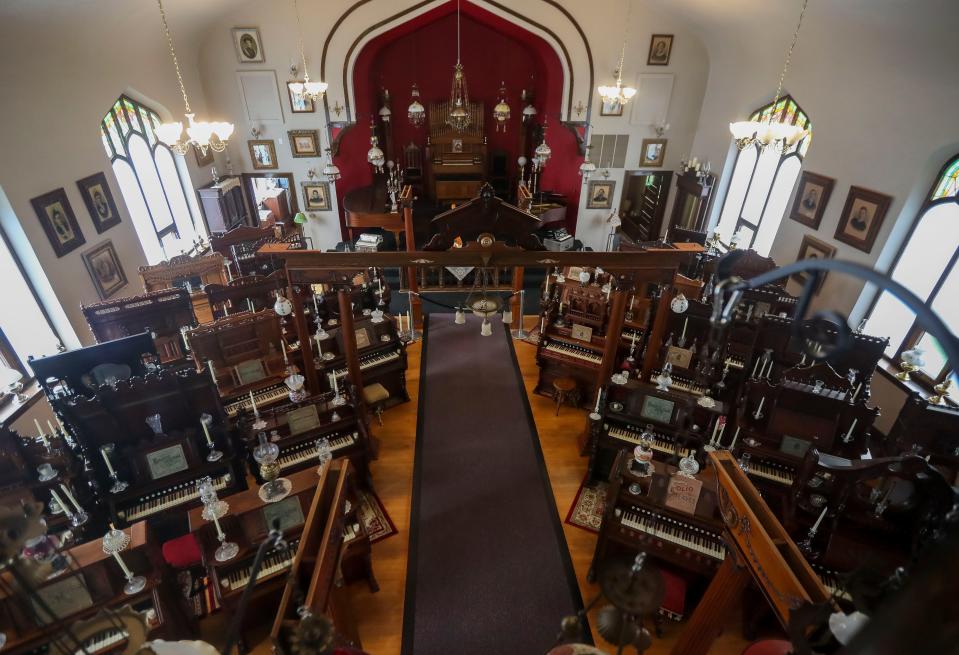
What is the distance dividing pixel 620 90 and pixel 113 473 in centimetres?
1299

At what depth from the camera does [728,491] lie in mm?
3471

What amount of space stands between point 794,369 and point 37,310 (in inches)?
461

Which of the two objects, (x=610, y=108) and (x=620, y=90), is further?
(x=610, y=108)

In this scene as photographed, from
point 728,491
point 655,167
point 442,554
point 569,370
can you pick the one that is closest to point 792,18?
point 655,167

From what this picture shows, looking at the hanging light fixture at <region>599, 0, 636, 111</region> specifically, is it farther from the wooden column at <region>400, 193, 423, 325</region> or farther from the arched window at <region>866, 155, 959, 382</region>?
the arched window at <region>866, 155, 959, 382</region>

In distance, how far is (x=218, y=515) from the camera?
15.0 ft

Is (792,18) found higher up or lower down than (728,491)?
higher up

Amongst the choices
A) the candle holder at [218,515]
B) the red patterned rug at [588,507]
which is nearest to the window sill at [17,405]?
the candle holder at [218,515]

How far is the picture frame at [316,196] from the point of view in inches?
585

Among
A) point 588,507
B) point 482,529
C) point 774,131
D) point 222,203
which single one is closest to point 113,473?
point 482,529

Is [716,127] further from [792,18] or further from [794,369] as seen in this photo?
[794,369]

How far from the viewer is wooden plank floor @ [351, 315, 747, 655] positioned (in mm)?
5535

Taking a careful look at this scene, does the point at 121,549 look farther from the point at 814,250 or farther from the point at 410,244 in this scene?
the point at 814,250

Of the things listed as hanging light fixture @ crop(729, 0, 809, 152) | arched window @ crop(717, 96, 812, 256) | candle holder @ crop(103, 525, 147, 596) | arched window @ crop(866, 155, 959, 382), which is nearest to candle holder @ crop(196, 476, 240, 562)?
candle holder @ crop(103, 525, 147, 596)
